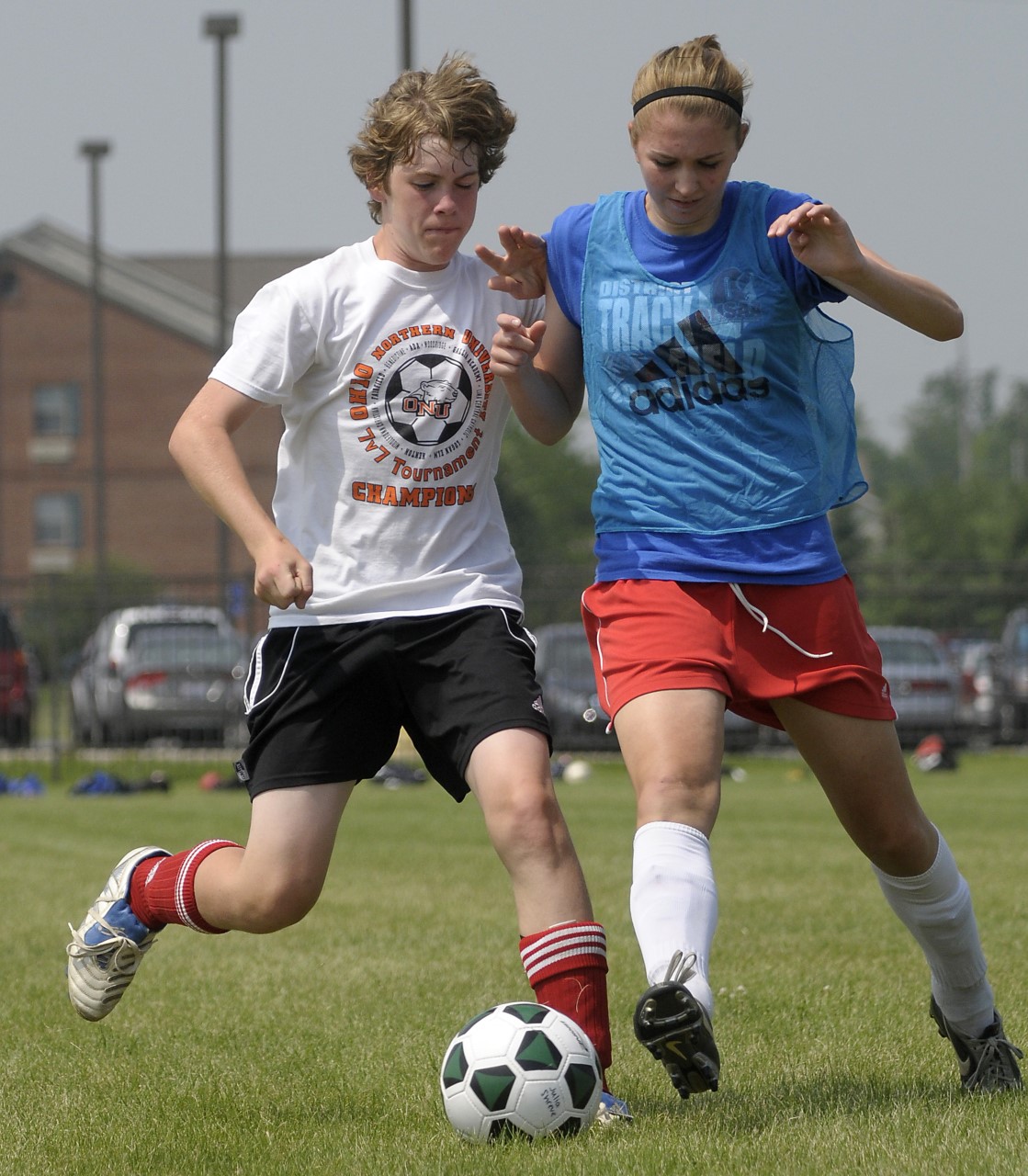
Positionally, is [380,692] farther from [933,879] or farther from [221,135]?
[221,135]

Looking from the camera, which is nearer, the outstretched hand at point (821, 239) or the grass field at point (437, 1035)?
the grass field at point (437, 1035)

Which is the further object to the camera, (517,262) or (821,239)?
(517,262)

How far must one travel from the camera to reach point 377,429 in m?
4.25

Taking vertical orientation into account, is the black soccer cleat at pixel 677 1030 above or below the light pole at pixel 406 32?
below

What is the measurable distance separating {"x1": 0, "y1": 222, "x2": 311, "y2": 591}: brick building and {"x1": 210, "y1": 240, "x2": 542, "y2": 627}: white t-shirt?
51508mm

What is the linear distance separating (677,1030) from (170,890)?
1.72 m

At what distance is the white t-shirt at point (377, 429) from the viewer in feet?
13.8

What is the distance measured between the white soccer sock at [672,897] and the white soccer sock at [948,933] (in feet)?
2.17

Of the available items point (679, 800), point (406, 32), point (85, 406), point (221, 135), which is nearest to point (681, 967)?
point (679, 800)

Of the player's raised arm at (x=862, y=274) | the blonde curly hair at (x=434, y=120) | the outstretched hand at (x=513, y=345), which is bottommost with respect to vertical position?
the outstretched hand at (x=513, y=345)

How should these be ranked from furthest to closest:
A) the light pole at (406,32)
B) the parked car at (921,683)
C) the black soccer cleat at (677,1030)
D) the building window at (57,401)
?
the building window at (57,401), the parked car at (921,683), the light pole at (406,32), the black soccer cleat at (677,1030)

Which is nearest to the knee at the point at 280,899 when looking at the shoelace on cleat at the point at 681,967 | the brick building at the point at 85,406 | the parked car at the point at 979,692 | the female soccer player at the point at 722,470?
the female soccer player at the point at 722,470

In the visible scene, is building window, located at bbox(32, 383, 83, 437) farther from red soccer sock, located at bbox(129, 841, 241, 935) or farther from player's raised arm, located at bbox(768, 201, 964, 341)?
player's raised arm, located at bbox(768, 201, 964, 341)

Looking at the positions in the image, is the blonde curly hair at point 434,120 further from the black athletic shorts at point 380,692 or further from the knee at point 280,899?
the knee at point 280,899
